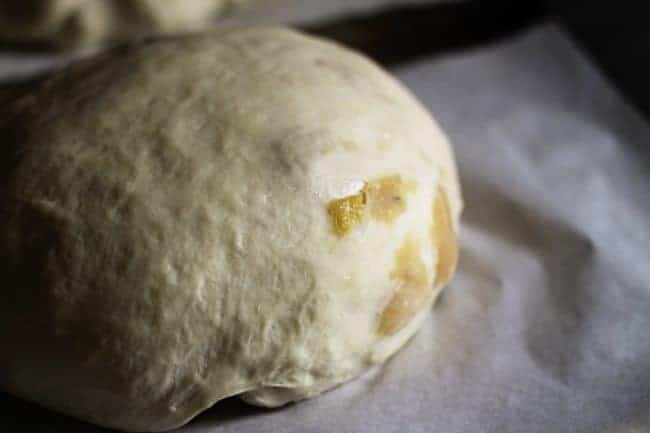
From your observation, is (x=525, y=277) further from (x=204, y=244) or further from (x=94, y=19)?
(x=94, y=19)

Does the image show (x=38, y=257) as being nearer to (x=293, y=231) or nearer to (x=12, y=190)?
(x=12, y=190)

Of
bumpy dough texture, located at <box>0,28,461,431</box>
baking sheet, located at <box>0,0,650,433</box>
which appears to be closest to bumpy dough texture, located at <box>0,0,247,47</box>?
baking sheet, located at <box>0,0,650,433</box>

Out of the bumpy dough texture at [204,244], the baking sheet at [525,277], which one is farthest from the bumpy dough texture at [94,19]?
the bumpy dough texture at [204,244]

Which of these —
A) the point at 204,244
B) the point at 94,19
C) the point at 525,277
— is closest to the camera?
the point at 204,244

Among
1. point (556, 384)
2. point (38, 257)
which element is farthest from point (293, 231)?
point (556, 384)

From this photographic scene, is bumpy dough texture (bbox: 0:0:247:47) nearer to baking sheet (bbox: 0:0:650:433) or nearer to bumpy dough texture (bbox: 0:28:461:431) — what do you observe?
baking sheet (bbox: 0:0:650:433)

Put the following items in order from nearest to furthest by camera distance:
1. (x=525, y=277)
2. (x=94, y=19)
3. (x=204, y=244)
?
(x=204, y=244)
(x=525, y=277)
(x=94, y=19)

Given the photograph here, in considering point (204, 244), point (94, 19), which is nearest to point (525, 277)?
point (204, 244)
